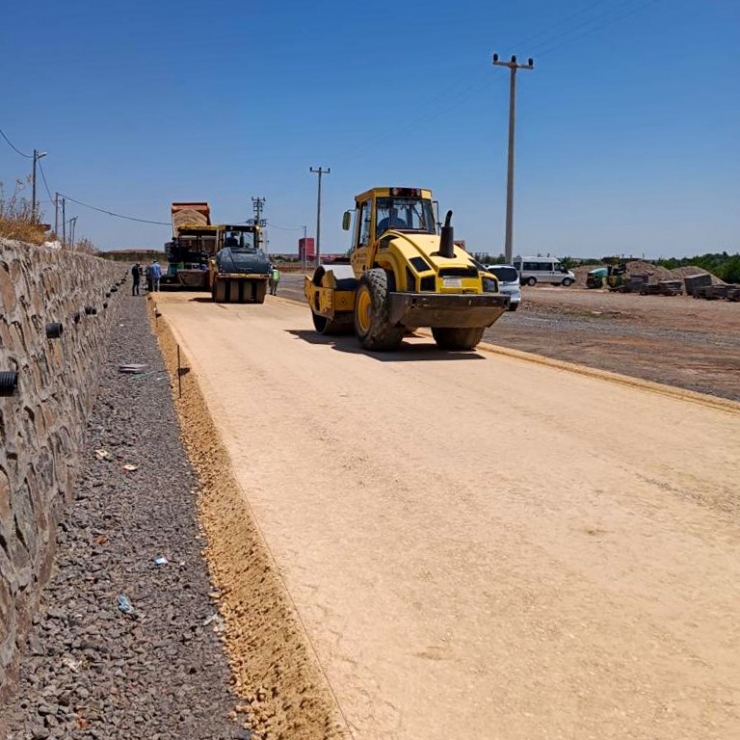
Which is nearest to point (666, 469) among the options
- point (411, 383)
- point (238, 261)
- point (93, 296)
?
point (411, 383)

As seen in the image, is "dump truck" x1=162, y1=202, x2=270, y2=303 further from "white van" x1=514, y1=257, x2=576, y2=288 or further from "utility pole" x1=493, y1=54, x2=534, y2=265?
"white van" x1=514, y1=257, x2=576, y2=288

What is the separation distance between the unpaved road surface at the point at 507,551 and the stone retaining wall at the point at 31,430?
1.35m

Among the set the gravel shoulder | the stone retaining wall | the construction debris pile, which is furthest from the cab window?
the construction debris pile

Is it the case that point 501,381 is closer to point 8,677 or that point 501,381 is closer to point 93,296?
point 93,296

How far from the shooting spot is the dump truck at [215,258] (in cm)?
2912

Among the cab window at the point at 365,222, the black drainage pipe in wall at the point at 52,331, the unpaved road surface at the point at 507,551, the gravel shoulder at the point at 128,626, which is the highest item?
the cab window at the point at 365,222

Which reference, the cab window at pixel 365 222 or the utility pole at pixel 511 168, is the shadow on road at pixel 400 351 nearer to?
the cab window at pixel 365 222

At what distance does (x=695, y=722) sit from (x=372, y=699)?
4.23 ft

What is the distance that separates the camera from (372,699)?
3391 millimetres

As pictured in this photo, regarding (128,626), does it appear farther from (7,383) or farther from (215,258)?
(215,258)

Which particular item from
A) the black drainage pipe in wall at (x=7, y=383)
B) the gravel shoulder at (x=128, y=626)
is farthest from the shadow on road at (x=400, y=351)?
the black drainage pipe in wall at (x=7, y=383)

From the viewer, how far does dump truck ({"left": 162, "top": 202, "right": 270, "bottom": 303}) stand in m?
29.1

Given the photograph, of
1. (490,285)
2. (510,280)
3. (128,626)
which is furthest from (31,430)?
(510,280)

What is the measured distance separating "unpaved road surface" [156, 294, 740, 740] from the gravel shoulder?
0.52m
